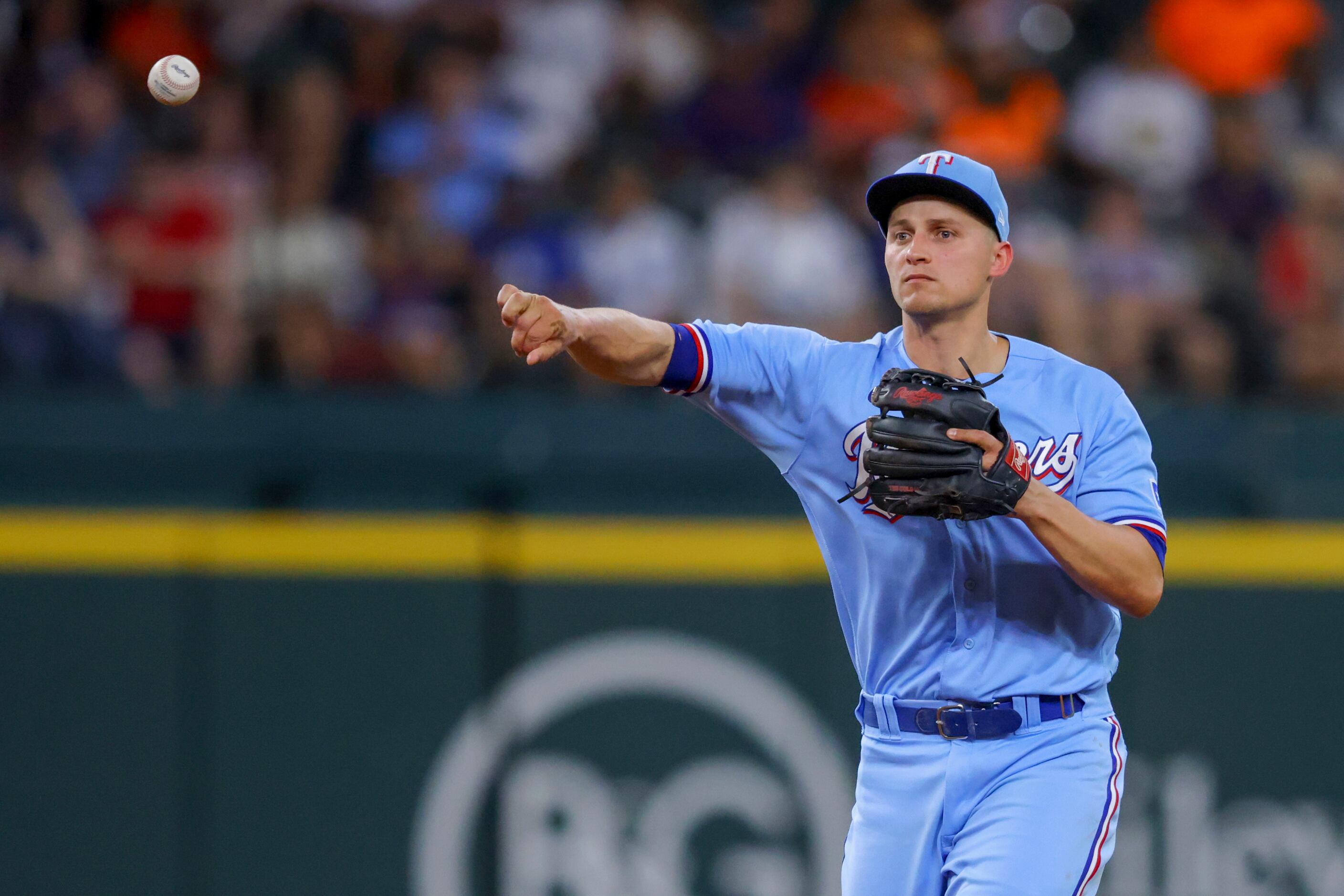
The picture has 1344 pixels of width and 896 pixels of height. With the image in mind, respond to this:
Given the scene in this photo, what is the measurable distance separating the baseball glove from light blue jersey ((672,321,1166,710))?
0.23m

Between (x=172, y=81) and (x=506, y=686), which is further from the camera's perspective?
(x=506, y=686)

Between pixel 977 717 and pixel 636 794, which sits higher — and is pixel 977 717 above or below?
above

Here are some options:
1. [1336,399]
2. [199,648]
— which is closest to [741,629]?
[199,648]

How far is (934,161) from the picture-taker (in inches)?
145

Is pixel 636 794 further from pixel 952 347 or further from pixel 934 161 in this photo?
pixel 934 161

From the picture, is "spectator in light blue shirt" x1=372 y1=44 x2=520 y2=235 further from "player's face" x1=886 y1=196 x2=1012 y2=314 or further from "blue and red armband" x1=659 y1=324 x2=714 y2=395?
"player's face" x1=886 y1=196 x2=1012 y2=314

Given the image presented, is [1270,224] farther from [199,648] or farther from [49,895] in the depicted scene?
[49,895]

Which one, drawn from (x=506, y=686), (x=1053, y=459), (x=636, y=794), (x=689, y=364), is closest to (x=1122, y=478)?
(x=1053, y=459)

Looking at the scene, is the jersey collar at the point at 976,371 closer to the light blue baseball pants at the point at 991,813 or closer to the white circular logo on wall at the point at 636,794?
the light blue baseball pants at the point at 991,813

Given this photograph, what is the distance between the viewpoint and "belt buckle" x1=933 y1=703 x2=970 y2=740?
359cm

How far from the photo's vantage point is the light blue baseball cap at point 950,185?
3643mm

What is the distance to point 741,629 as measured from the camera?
6688mm

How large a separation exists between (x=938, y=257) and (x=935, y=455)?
0.61 metres

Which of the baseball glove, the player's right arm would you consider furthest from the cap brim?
the player's right arm
